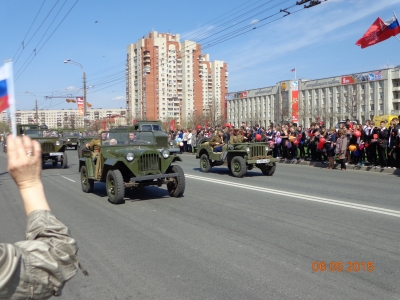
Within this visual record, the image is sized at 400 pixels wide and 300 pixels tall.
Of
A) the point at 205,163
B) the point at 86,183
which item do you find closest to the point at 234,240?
the point at 86,183

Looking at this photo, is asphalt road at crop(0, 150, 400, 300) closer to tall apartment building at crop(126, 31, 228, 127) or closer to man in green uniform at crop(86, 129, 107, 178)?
man in green uniform at crop(86, 129, 107, 178)

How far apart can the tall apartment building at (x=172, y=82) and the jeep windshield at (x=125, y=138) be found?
57.7 metres

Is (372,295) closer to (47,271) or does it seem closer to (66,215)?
(47,271)

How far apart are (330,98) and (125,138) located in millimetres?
74963

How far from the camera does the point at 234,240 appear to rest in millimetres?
6402

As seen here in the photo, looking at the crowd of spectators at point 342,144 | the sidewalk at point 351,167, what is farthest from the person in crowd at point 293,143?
the sidewalk at point 351,167

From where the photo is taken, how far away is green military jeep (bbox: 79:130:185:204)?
33.0 feet

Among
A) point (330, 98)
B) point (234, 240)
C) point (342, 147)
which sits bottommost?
point (234, 240)

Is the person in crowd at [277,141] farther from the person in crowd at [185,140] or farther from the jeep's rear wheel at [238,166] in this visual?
the person in crowd at [185,140]

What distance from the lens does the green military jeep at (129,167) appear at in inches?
396

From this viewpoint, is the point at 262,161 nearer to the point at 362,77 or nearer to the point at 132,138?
the point at 132,138

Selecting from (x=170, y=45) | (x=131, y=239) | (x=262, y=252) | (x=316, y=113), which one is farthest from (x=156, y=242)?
(x=170, y=45)

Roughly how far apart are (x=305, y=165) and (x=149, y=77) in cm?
7242

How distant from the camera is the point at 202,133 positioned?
2919 centimetres
